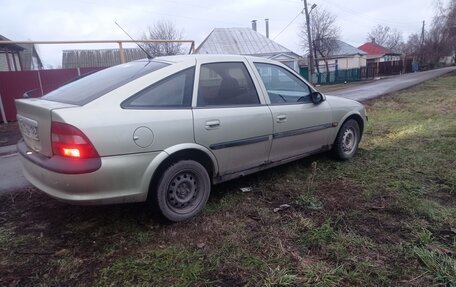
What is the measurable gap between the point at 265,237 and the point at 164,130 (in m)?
1.29

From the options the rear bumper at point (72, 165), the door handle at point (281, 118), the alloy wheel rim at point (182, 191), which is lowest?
the alloy wheel rim at point (182, 191)

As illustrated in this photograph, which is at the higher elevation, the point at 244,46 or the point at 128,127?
the point at 244,46

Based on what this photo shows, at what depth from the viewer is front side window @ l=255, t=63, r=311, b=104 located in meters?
4.18

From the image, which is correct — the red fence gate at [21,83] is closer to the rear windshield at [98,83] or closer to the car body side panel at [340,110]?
the rear windshield at [98,83]

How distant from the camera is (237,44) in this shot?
37.5 meters

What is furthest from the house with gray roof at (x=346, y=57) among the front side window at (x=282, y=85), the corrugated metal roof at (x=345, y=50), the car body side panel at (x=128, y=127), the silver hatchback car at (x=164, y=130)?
the car body side panel at (x=128, y=127)

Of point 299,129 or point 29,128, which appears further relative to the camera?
point 299,129

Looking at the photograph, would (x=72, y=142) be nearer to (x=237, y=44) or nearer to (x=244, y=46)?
(x=244, y=46)

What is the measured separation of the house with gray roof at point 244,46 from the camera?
119 feet

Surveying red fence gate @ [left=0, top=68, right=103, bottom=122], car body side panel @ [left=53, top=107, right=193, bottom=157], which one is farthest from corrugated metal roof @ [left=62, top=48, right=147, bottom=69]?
car body side panel @ [left=53, top=107, right=193, bottom=157]

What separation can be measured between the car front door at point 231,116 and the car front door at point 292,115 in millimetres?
177

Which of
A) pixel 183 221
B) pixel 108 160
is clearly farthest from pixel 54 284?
pixel 183 221

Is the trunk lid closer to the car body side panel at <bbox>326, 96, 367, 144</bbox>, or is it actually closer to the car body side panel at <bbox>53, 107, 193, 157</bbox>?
Answer: the car body side panel at <bbox>53, 107, 193, 157</bbox>

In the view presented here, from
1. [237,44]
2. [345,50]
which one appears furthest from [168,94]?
[345,50]
